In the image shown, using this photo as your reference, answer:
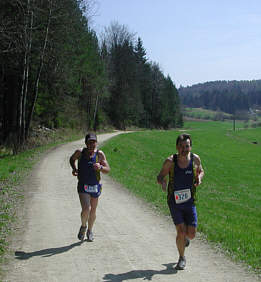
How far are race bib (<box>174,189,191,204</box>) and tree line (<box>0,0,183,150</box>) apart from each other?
33.9 feet

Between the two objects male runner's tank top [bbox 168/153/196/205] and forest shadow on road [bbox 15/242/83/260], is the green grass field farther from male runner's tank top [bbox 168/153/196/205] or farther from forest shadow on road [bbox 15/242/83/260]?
forest shadow on road [bbox 15/242/83/260]

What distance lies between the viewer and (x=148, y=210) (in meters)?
10.5

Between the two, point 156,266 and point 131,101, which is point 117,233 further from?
point 131,101

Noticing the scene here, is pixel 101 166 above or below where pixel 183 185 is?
above

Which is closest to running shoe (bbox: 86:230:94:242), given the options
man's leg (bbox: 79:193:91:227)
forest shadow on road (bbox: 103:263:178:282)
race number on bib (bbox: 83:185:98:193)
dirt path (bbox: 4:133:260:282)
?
dirt path (bbox: 4:133:260:282)

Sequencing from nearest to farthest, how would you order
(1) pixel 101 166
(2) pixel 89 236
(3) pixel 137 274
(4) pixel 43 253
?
(3) pixel 137 274, (4) pixel 43 253, (1) pixel 101 166, (2) pixel 89 236

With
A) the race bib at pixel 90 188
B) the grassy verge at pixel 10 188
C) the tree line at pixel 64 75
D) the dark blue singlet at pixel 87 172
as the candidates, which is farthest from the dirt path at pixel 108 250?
the tree line at pixel 64 75

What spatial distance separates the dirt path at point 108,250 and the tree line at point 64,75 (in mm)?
7788

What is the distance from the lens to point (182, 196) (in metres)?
5.79

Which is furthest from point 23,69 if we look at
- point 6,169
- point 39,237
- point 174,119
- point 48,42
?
point 174,119

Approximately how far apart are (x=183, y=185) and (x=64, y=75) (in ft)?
87.5

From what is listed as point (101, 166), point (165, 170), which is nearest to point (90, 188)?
point (101, 166)

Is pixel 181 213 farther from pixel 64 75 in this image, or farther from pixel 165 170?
pixel 64 75

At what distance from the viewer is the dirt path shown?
18.2 ft
